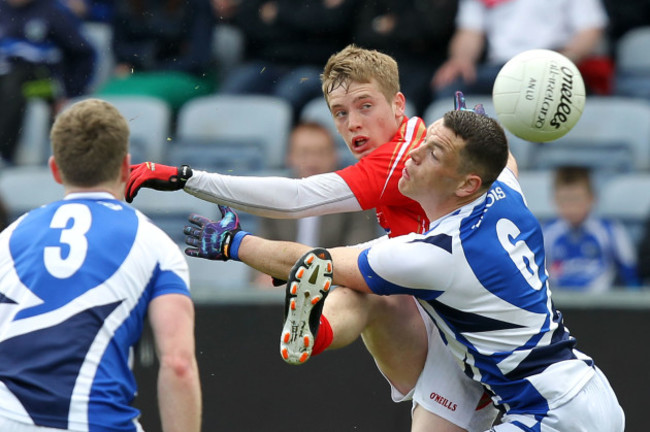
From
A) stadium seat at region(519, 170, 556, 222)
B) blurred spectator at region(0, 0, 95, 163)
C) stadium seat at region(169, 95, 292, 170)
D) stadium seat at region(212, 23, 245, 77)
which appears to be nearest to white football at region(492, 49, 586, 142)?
stadium seat at region(519, 170, 556, 222)

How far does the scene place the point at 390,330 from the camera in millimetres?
5199

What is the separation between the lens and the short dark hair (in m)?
4.59

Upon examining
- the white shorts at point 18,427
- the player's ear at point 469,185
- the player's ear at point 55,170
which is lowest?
the white shorts at point 18,427

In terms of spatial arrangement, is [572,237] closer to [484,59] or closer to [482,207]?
[484,59]

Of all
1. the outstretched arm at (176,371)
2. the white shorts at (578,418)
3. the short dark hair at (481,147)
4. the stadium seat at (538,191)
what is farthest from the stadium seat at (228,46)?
the outstretched arm at (176,371)

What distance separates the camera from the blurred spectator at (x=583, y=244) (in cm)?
754

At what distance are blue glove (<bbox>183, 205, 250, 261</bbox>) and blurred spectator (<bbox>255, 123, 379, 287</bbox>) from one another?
2389 millimetres

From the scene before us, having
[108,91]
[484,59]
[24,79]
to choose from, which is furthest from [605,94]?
[24,79]

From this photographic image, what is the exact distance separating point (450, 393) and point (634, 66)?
5.11 m

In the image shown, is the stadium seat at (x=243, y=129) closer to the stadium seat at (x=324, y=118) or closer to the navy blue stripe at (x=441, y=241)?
the stadium seat at (x=324, y=118)

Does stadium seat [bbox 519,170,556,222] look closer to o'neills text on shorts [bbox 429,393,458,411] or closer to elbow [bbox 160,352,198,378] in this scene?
o'neills text on shorts [bbox 429,393,458,411]

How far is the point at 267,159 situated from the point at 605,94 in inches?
109

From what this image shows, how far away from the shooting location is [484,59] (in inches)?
351

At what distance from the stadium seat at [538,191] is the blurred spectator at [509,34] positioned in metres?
0.81
